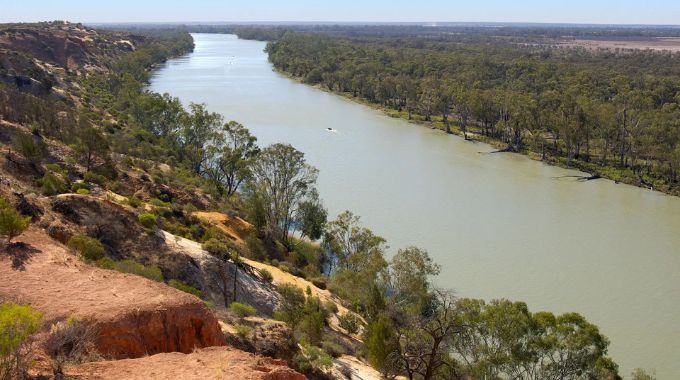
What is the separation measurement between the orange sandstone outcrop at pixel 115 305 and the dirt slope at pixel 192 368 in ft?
3.26

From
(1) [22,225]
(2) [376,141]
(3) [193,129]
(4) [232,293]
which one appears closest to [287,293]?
(4) [232,293]

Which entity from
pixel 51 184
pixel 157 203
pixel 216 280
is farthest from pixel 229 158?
pixel 216 280

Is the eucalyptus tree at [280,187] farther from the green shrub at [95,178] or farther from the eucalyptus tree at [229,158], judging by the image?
the green shrub at [95,178]

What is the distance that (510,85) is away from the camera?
261 feet

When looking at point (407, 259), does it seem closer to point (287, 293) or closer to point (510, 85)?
point (287, 293)

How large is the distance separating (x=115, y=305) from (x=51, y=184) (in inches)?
444

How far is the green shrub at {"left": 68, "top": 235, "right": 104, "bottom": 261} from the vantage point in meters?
16.7

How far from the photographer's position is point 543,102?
6175 cm

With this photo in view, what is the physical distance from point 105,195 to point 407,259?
1312 centimetres

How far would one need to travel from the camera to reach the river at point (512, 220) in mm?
25641

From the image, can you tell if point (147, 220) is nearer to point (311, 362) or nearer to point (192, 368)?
point (311, 362)

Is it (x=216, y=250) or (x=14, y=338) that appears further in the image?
(x=216, y=250)

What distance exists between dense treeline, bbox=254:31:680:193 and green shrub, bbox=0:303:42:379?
148ft

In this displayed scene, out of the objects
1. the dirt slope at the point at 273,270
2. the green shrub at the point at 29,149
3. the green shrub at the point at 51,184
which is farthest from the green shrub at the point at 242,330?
the green shrub at the point at 29,149
